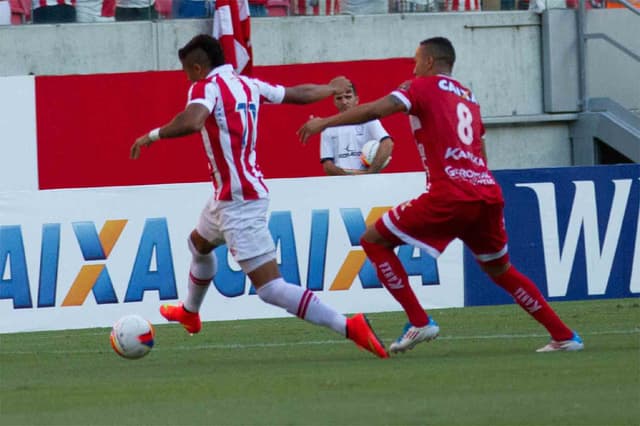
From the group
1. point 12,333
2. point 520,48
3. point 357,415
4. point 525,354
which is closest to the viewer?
point 357,415

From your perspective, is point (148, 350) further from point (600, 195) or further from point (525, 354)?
point (600, 195)

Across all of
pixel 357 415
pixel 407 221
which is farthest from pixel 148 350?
pixel 357 415

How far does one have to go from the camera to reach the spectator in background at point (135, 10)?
20547 millimetres

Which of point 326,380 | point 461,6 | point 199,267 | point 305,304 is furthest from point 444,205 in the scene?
point 461,6

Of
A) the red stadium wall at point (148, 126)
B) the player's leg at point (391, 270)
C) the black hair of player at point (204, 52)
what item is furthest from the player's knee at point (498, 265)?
the red stadium wall at point (148, 126)

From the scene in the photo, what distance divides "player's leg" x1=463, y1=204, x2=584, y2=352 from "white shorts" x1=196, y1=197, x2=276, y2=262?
1.30 m

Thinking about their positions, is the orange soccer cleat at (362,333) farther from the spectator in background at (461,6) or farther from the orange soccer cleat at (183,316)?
the spectator in background at (461,6)

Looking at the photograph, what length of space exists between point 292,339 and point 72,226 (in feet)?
9.76

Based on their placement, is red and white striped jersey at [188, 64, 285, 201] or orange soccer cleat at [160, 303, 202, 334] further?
orange soccer cleat at [160, 303, 202, 334]

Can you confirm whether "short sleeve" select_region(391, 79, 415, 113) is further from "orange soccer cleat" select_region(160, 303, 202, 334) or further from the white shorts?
"orange soccer cleat" select_region(160, 303, 202, 334)

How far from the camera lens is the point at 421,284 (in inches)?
547

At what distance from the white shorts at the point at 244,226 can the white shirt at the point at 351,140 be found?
496cm

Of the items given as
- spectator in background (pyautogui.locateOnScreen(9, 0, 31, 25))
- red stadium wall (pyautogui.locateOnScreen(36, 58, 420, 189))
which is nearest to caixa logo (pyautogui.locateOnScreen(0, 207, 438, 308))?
red stadium wall (pyautogui.locateOnScreen(36, 58, 420, 189))

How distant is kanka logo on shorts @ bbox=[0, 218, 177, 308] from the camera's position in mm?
13164
